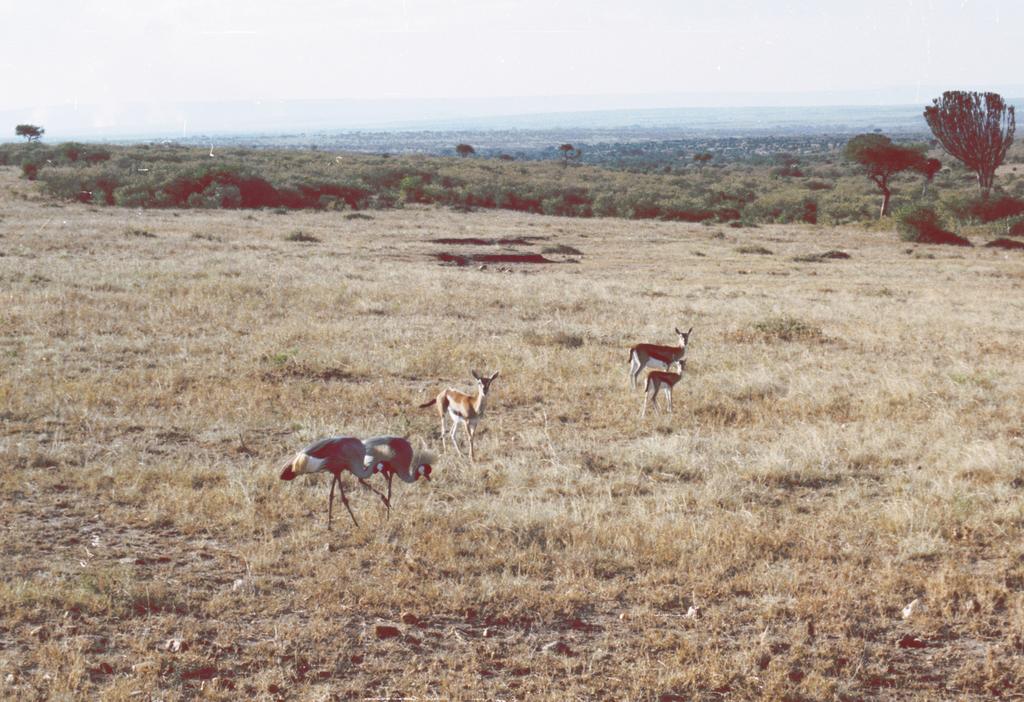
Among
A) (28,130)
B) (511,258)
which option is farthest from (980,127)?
(28,130)

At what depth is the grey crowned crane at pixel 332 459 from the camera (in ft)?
23.1

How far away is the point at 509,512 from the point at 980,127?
58.9m

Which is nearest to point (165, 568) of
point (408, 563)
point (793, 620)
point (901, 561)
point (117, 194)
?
point (408, 563)

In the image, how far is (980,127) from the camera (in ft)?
185

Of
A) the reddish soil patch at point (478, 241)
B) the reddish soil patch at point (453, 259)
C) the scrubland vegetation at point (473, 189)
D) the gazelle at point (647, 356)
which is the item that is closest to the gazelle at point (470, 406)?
the gazelle at point (647, 356)

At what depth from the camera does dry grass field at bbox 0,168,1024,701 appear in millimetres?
5523

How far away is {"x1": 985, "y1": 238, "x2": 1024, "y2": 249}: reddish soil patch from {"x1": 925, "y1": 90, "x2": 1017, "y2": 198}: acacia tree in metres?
17.5

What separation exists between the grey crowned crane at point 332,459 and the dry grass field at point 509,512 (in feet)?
1.69

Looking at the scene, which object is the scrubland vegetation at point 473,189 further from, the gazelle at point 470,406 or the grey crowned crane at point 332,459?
the grey crowned crane at point 332,459

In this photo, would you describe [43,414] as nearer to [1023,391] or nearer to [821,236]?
[1023,391]

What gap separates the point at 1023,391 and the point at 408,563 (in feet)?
33.0

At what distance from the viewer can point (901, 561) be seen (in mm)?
7035

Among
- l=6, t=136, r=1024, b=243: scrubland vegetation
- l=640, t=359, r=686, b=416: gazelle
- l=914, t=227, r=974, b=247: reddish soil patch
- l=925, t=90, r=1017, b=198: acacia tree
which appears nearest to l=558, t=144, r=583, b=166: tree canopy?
l=6, t=136, r=1024, b=243: scrubland vegetation

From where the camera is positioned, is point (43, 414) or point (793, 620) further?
point (43, 414)
